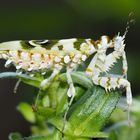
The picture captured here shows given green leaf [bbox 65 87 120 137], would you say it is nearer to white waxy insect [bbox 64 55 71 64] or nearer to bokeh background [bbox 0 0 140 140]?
white waxy insect [bbox 64 55 71 64]

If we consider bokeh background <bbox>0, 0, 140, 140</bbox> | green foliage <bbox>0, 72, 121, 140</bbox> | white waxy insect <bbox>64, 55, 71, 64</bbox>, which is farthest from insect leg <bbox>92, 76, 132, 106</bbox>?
bokeh background <bbox>0, 0, 140, 140</bbox>

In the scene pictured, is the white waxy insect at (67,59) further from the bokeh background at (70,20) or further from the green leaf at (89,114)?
the bokeh background at (70,20)

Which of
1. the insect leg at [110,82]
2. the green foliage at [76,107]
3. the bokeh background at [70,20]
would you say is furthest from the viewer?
the bokeh background at [70,20]

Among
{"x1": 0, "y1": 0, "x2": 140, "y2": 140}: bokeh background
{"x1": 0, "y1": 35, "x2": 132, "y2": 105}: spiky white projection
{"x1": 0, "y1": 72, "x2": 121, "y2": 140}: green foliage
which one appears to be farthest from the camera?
{"x1": 0, "y1": 0, "x2": 140, "y2": 140}: bokeh background

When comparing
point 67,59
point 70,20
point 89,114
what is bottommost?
point 89,114

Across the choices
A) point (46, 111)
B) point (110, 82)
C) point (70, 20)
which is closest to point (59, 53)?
point (110, 82)

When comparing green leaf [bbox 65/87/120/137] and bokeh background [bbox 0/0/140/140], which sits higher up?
bokeh background [bbox 0/0/140/140]

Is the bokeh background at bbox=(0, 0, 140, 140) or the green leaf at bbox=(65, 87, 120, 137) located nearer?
the green leaf at bbox=(65, 87, 120, 137)

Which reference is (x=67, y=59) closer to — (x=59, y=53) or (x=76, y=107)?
(x=59, y=53)

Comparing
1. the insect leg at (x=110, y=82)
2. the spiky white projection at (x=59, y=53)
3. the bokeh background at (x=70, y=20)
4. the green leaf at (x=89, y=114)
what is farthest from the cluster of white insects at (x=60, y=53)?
the bokeh background at (x=70, y=20)
